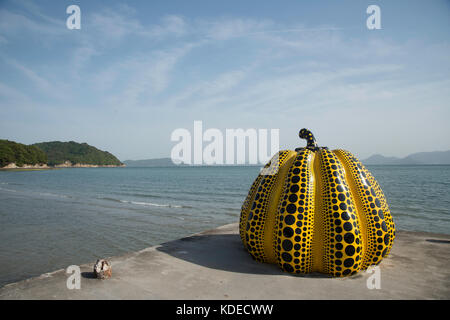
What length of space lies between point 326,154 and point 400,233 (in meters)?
5.51

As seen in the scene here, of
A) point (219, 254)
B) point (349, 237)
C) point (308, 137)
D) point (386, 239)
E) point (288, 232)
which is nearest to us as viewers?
point (349, 237)

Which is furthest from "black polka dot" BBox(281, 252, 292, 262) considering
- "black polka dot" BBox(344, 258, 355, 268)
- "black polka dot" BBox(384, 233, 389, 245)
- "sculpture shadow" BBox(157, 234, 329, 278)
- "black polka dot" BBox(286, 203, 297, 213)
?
"black polka dot" BBox(384, 233, 389, 245)

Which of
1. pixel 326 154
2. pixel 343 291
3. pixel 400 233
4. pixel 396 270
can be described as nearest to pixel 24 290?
pixel 343 291

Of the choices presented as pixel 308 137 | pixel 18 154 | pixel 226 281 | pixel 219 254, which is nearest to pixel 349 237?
pixel 226 281

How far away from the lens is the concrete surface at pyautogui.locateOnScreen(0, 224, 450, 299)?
194 inches

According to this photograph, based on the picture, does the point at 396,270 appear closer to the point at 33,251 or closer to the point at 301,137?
the point at 301,137

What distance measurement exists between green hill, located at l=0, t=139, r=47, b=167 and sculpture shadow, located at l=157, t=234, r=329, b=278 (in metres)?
134

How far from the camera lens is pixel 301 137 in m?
7.82

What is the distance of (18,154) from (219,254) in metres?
143

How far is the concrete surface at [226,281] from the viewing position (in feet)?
16.2

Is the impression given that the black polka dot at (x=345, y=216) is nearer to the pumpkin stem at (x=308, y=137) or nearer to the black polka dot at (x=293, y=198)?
the black polka dot at (x=293, y=198)

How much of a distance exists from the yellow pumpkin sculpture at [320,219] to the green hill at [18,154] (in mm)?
136769

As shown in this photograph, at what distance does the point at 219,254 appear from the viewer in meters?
7.35

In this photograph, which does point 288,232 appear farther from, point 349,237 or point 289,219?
point 349,237
